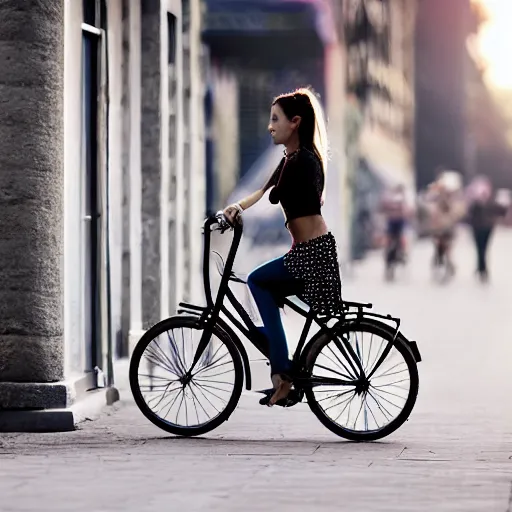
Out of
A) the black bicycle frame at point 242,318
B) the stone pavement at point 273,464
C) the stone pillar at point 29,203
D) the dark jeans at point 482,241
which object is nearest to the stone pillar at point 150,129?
the stone pavement at point 273,464

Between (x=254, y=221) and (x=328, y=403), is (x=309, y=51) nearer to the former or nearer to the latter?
(x=254, y=221)

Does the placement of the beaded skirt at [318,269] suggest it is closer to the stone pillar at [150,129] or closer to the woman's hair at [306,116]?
the woman's hair at [306,116]

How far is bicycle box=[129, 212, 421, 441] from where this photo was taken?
370 inches

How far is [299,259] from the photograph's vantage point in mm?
9367

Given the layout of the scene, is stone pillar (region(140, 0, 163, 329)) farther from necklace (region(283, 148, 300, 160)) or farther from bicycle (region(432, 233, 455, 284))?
bicycle (region(432, 233, 455, 284))

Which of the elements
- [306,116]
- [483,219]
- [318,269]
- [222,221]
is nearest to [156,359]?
[222,221]

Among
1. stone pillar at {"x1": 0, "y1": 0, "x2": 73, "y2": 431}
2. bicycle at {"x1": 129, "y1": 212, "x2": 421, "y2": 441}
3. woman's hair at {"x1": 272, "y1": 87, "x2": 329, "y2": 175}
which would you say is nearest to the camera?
bicycle at {"x1": 129, "y1": 212, "x2": 421, "y2": 441}

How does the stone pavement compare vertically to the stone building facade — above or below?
below

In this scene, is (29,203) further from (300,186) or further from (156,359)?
(300,186)

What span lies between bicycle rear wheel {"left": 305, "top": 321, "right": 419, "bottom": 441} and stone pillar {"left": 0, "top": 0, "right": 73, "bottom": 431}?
1.44 metres

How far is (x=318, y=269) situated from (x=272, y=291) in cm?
26

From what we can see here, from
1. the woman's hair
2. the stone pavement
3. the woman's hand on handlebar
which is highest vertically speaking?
the woman's hair

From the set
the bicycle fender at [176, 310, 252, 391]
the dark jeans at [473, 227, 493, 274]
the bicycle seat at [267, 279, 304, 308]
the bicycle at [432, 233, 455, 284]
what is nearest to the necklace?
the bicycle seat at [267, 279, 304, 308]

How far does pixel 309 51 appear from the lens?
112ft
